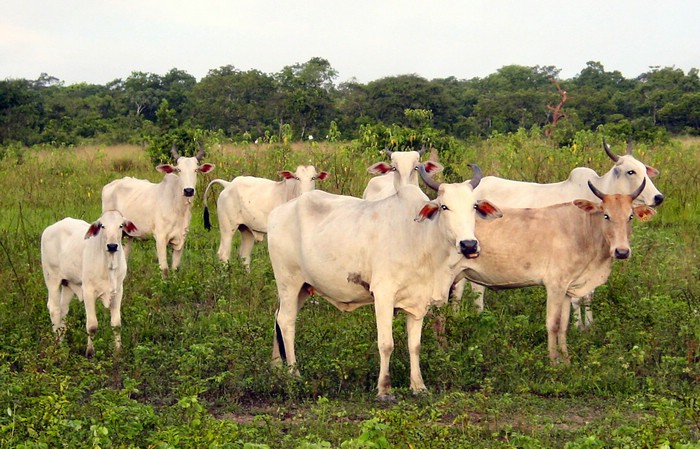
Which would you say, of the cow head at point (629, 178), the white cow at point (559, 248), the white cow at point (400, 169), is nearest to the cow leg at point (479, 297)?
the white cow at point (559, 248)

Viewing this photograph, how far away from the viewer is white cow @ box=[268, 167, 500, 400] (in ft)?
19.7

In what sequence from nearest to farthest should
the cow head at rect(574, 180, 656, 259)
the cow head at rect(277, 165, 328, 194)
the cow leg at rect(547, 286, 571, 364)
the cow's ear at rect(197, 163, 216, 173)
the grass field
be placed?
the grass field → the cow head at rect(574, 180, 656, 259) → the cow leg at rect(547, 286, 571, 364) → the cow head at rect(277, 165, 328, 194) → the cow's ear at rect(197, 163, 216, 173)

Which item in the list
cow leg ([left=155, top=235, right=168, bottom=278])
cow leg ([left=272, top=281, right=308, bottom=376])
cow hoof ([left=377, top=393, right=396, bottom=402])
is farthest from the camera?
cow leg ([left=155, top=235, right=168, bottom=278])

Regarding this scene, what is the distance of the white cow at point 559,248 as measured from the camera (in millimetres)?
6938

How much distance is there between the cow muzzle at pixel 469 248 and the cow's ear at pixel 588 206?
1638 mm

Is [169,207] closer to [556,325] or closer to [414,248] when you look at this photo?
[414,248]

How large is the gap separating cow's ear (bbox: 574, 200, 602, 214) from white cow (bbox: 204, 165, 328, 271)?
4.12 meters

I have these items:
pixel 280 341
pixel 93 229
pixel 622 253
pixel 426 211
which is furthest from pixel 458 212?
pixel 93 229

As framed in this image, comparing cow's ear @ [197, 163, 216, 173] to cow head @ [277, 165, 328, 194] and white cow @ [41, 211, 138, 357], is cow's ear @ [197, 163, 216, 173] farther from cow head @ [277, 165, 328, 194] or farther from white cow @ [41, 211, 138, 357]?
white cow @ [41, 211, 138, 357]

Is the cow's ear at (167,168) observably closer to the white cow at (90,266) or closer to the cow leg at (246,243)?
the cow leg at (246,243)

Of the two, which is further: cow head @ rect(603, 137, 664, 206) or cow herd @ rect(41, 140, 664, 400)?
cow head @ rect(603, 137, 664, 206)

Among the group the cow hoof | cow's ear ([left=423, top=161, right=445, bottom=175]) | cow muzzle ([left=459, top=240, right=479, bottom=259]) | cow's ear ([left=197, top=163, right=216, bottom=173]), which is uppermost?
cow's ear ([left=423, top=161, right=445, bottom=175])

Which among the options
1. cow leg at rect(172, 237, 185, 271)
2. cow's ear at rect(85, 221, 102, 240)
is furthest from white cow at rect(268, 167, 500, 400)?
cow leg at rect(172, 237, 185, 271)

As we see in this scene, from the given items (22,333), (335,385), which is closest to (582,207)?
(335,385)
